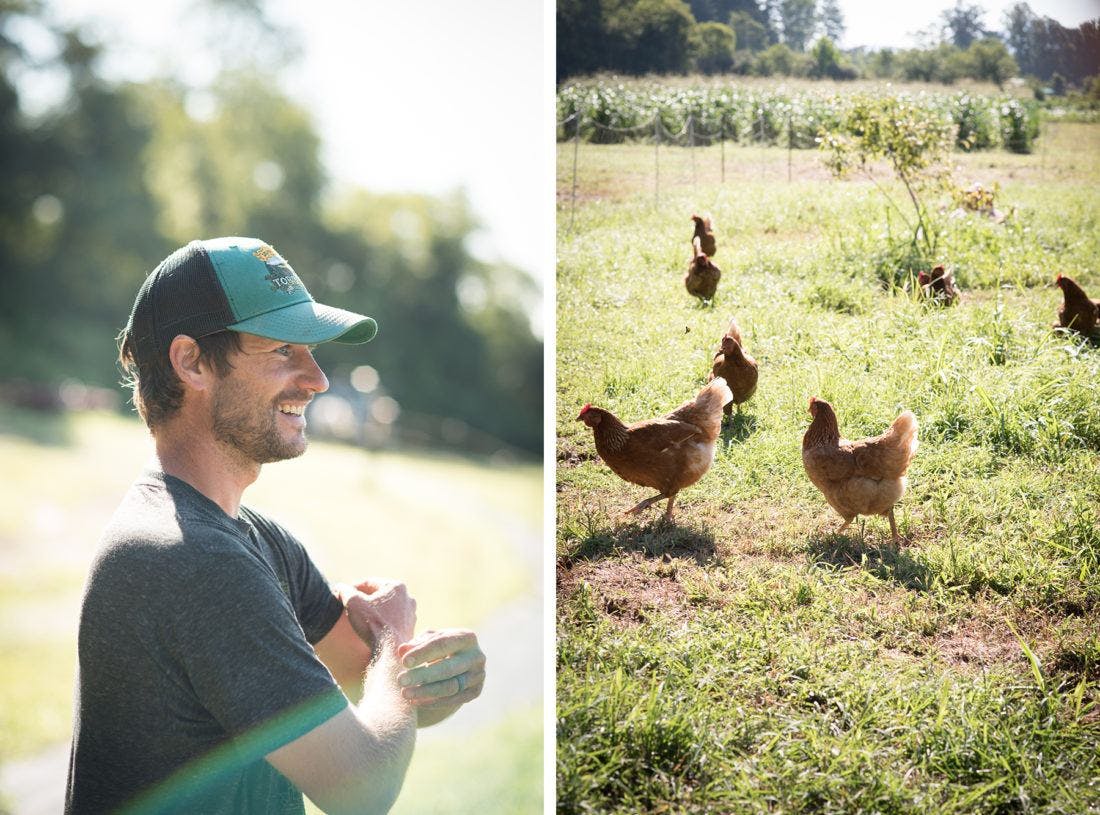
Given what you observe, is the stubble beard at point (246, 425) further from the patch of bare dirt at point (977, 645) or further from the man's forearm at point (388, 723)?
the patch of bare dirt at point (977, 645)

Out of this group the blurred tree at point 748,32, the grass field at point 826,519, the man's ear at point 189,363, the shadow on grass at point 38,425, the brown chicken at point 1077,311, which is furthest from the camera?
the shadow on grass at point 38,425

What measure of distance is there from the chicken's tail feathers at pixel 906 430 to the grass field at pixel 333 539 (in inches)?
102

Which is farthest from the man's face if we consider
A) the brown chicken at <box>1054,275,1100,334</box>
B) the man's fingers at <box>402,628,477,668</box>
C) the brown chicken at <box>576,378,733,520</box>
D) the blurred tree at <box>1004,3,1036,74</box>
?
the blurred tree at <box>1004,3,1036,74</box>

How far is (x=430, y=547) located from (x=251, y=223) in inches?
232

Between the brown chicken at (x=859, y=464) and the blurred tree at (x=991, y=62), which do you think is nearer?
the brown chicken at (x=859, y=464)

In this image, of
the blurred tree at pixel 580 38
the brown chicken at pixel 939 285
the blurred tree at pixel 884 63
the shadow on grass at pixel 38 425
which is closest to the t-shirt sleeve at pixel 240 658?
the blurred tree at pixel 580 38

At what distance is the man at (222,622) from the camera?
3.40 feet

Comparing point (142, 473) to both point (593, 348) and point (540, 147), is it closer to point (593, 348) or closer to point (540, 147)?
point (593, 348)

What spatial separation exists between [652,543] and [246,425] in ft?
3.73

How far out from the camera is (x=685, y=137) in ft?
8.15

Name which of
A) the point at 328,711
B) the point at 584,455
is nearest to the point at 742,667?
the point at 584,455

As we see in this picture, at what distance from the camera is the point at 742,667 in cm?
191

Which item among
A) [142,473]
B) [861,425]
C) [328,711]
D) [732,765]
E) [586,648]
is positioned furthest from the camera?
[861,425]

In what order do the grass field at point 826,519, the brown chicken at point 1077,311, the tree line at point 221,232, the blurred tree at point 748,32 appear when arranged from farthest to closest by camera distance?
the tree line at point 221,232 < the blurred tree at point 748,32 < the brown chicken at point 1077,311 < the grass field at point 826,519
